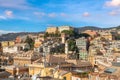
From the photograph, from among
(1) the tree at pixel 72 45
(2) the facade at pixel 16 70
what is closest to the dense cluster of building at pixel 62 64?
(2) the facade at pixel 16 70

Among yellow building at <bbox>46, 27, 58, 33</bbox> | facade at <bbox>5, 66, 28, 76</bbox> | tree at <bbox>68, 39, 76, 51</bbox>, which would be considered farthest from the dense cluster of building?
yellow building at <bbox>46, 27, 58, 33</bbox>

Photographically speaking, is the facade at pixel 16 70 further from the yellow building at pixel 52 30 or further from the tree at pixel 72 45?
the yellow building at pixel 52 30

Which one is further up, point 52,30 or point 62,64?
point 52,30

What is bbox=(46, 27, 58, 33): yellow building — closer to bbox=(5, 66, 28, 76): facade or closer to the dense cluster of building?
the dense cluster of building

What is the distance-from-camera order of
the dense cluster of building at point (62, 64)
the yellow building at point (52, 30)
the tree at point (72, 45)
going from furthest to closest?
1. the yellow building at point (52, 30)
2. the tree at point (72, 45)
3. the dense cluster of building at point (62, 64)

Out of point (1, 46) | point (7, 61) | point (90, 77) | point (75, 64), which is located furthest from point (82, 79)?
point (1, 46)

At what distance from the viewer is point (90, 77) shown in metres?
26.6

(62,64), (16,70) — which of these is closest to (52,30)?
(16,70)

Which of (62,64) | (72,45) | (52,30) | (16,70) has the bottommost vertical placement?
(16,70)

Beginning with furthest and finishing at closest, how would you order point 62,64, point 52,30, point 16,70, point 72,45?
point 52,30 → point 72,45 → point 16,70 → point 62,64

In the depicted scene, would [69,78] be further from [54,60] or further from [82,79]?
[54,60]

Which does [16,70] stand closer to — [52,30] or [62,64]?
[62,64]

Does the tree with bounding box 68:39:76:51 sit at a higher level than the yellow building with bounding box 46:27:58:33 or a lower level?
lower

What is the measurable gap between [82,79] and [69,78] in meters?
2.12
